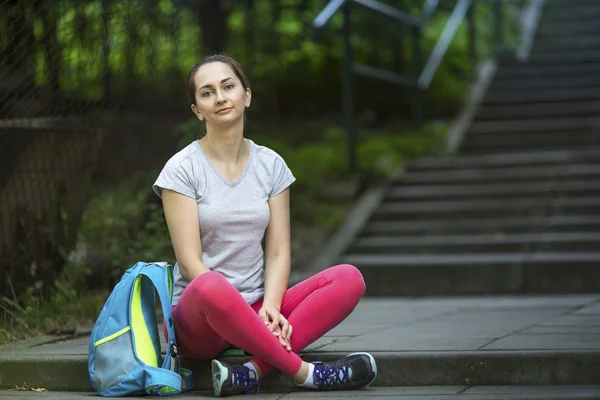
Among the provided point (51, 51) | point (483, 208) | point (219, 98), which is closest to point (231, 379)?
point (219, 98)

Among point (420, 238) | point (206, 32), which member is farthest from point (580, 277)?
point (206, 32)

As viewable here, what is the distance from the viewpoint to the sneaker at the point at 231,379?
3.82 m

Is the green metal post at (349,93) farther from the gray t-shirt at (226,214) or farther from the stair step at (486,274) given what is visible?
the gray t-shirt at (226,214)

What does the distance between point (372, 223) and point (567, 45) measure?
14.8 feet

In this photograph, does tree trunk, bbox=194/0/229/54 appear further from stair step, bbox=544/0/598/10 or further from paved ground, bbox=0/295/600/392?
stair step, bbox=544/0/598/10

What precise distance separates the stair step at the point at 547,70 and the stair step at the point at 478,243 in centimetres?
334

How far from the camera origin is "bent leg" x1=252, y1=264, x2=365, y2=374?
3.99m

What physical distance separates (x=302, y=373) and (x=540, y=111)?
646cm

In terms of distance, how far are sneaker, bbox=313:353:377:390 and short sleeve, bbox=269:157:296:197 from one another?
2.34 feet

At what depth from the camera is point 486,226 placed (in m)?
7.84

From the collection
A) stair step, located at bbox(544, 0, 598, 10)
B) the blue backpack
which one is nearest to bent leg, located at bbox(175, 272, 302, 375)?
the blue backpack

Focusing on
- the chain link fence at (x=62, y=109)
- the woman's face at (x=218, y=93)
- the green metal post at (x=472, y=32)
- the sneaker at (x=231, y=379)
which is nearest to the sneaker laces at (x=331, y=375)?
the sneaker at (x=231, y=379)

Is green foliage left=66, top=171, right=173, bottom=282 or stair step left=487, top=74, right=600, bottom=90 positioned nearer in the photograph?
green foliage left=66, top=171, right=173, bottom=282

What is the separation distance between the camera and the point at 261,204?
4098 mm
